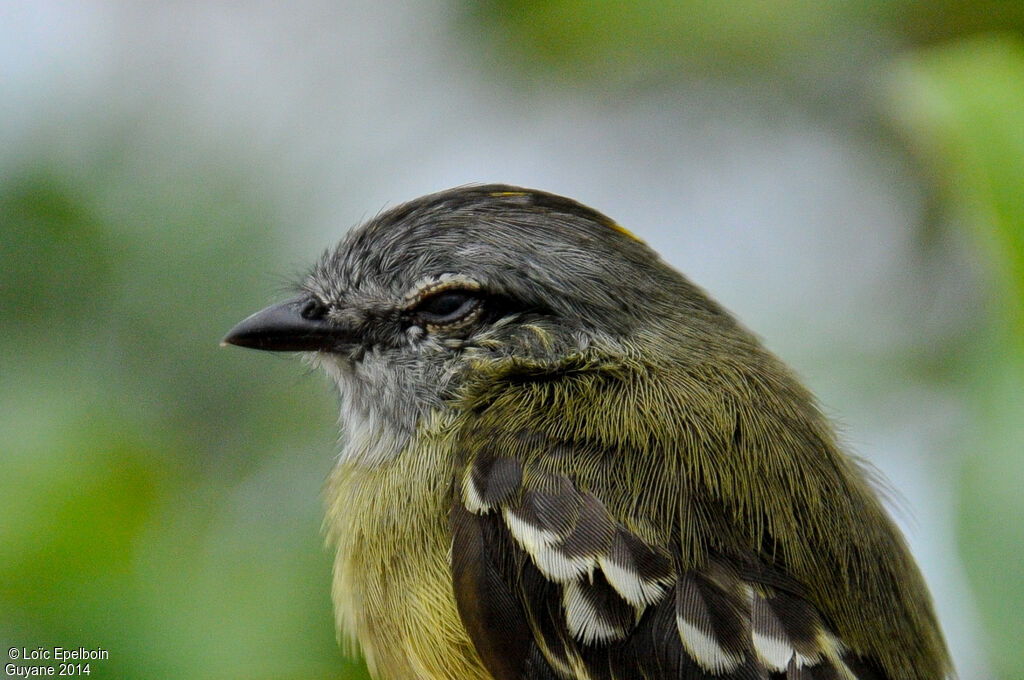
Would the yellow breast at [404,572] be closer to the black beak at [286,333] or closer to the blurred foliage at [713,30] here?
the black beak at [286,333]

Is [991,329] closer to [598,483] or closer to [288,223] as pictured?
[598,483]

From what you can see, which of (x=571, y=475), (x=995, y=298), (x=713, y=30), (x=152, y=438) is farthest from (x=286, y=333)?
(x=713, y=30)

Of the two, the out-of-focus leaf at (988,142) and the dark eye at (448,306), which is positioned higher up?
the out-of-focus leaf at (988,142)

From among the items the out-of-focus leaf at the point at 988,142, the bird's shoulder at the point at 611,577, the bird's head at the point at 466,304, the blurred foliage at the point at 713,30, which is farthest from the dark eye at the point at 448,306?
the blurred foliage at the point at 713,30

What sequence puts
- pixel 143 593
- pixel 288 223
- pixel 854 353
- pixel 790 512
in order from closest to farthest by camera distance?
pixel 790 512, pixel 143 593, pixel 854 353, pixel 288 223

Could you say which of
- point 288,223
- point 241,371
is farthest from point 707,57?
point 241,371

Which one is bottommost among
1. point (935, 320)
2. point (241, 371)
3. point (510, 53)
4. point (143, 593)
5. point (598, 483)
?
point (143, 593)

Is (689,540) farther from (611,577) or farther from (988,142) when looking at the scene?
(988,142)
